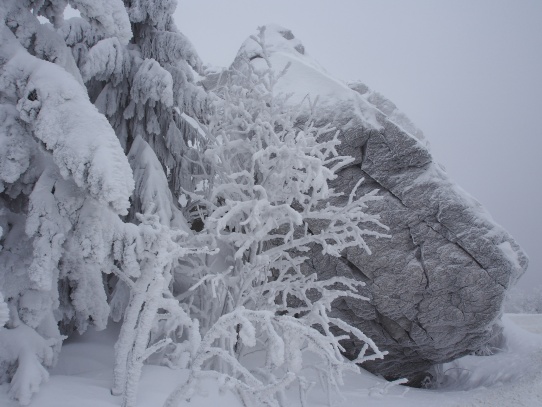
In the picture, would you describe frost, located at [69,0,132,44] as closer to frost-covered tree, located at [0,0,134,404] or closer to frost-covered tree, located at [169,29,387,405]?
frost-covered tree, located at [0,0,134,404]

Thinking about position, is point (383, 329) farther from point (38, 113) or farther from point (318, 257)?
point (38, 113)

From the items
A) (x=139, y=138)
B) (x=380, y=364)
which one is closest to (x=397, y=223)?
(x=380, y=364)

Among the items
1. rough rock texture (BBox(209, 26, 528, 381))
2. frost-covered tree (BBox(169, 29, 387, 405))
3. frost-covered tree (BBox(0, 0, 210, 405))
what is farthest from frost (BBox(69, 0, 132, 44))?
rough rock texture (BBox(209, 26, 528, 381))

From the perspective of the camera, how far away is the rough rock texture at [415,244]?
25.6 ft

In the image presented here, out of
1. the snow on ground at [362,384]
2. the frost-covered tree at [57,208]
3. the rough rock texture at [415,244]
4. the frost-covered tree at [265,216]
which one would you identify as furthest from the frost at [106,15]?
the rough rock texture at [415,244]

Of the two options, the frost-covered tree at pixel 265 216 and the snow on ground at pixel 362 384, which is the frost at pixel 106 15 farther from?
the snow on ground at pixel 362 384

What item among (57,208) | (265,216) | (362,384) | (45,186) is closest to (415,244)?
(362,384)

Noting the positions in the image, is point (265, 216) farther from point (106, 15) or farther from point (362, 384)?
point (362, 384)

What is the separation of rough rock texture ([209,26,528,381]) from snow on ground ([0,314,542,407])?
1.41 m

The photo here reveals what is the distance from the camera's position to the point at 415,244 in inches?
316

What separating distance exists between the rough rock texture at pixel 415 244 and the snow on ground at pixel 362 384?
141cm

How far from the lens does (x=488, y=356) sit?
11.1 m

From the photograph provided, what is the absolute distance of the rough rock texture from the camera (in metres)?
7.82

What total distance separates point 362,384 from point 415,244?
11.3 ft
